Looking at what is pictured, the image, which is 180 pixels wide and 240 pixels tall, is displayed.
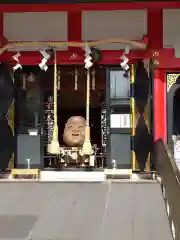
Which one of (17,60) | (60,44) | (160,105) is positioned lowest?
(160,105)

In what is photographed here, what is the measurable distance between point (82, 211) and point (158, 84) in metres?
2.98

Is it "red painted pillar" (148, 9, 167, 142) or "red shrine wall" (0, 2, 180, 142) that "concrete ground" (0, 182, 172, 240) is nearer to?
"red painted pillar" (148, 9, 167, 142)

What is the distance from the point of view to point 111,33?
803 centimetres

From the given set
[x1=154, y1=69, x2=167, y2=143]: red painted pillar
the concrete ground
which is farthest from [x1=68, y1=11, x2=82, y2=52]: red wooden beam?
the concrete ground

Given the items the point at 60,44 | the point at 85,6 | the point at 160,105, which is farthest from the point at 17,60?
the point at 160,105

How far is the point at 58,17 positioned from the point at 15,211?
3656mm

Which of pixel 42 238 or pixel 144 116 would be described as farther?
pixel 144 116

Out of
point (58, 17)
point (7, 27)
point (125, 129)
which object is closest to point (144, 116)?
point (125, 129)

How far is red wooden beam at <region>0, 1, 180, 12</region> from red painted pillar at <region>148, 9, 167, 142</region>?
433 mm

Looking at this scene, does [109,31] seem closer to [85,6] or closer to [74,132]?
[85,6]

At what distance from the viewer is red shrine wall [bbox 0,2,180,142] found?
7969 mm

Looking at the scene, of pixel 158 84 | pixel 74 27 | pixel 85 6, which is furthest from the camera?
pixel 74 27

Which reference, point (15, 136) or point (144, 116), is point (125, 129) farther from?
point (15, 136)

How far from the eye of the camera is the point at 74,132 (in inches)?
336
